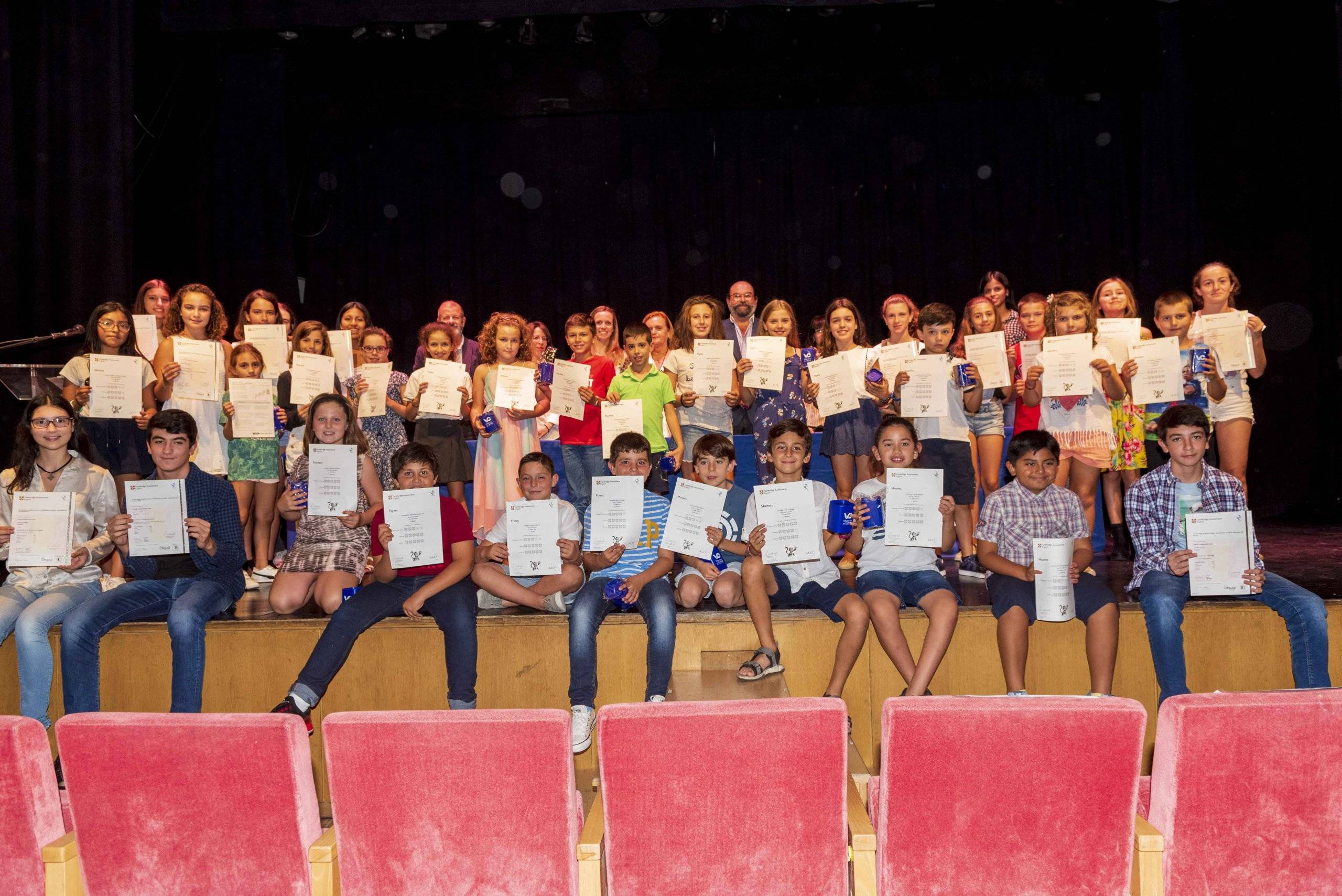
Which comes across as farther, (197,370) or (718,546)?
(197,370)

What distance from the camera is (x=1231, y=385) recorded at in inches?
195

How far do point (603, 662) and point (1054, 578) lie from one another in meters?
1.86

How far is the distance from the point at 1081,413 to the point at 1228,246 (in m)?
4.50

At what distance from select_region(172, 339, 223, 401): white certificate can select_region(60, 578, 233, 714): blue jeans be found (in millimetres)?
1290

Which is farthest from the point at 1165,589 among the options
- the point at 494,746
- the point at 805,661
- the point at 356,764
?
the point at 356,764

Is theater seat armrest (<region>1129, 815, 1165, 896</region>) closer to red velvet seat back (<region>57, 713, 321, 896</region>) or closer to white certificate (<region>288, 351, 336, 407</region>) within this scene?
red velvet seat back (<region>57, 713, 321, 896</region>)

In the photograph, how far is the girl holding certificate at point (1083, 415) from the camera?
497cm

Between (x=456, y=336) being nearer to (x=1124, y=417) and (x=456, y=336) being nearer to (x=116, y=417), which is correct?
(x=116, y=417)

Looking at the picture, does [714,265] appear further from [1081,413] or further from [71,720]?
[71,720]

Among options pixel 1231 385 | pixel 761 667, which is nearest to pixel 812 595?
pixel 761 667

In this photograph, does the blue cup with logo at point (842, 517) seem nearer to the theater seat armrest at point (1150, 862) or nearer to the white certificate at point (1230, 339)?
the theater seat armrest at point (1150, 862)

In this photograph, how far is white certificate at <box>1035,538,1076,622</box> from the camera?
11.7ft

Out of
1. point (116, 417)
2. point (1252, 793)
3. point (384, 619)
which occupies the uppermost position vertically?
point (116, 417)

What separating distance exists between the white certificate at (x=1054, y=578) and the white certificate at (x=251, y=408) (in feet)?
12.5
